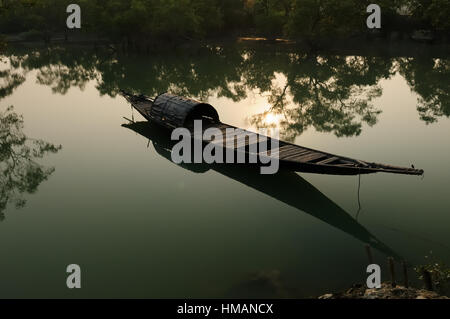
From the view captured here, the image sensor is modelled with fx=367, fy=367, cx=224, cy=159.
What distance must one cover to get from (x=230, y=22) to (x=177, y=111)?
59618 millimetres

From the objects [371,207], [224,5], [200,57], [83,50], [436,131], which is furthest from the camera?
[224,5]

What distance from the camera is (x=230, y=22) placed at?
71938 mm

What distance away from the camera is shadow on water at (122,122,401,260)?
10953 millimetres

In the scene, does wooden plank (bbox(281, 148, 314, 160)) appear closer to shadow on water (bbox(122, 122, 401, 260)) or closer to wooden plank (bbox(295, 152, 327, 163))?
wooden plank (bbox(295, 152, 327, 163))

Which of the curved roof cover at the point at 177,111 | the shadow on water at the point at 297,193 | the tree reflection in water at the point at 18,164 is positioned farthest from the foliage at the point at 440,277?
the tree reflection in water at the point at 18,164

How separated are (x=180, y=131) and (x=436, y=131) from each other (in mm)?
13475

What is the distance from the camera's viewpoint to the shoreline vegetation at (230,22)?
51.3 metres

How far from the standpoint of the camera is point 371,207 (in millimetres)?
12062

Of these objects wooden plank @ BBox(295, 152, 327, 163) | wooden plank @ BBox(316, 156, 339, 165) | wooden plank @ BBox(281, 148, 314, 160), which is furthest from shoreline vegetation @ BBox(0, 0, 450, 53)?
wooden plank @ BBox(316, 156, 339, 165)

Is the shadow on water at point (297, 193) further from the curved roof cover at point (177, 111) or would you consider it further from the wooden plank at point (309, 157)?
the curved roof cover at point (177, 111)

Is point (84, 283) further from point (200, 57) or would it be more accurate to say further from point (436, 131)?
point (200, 57)

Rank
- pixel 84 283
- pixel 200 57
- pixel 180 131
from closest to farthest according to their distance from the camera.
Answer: pixel 84 283
pixel 180 131
pixel 200 57
